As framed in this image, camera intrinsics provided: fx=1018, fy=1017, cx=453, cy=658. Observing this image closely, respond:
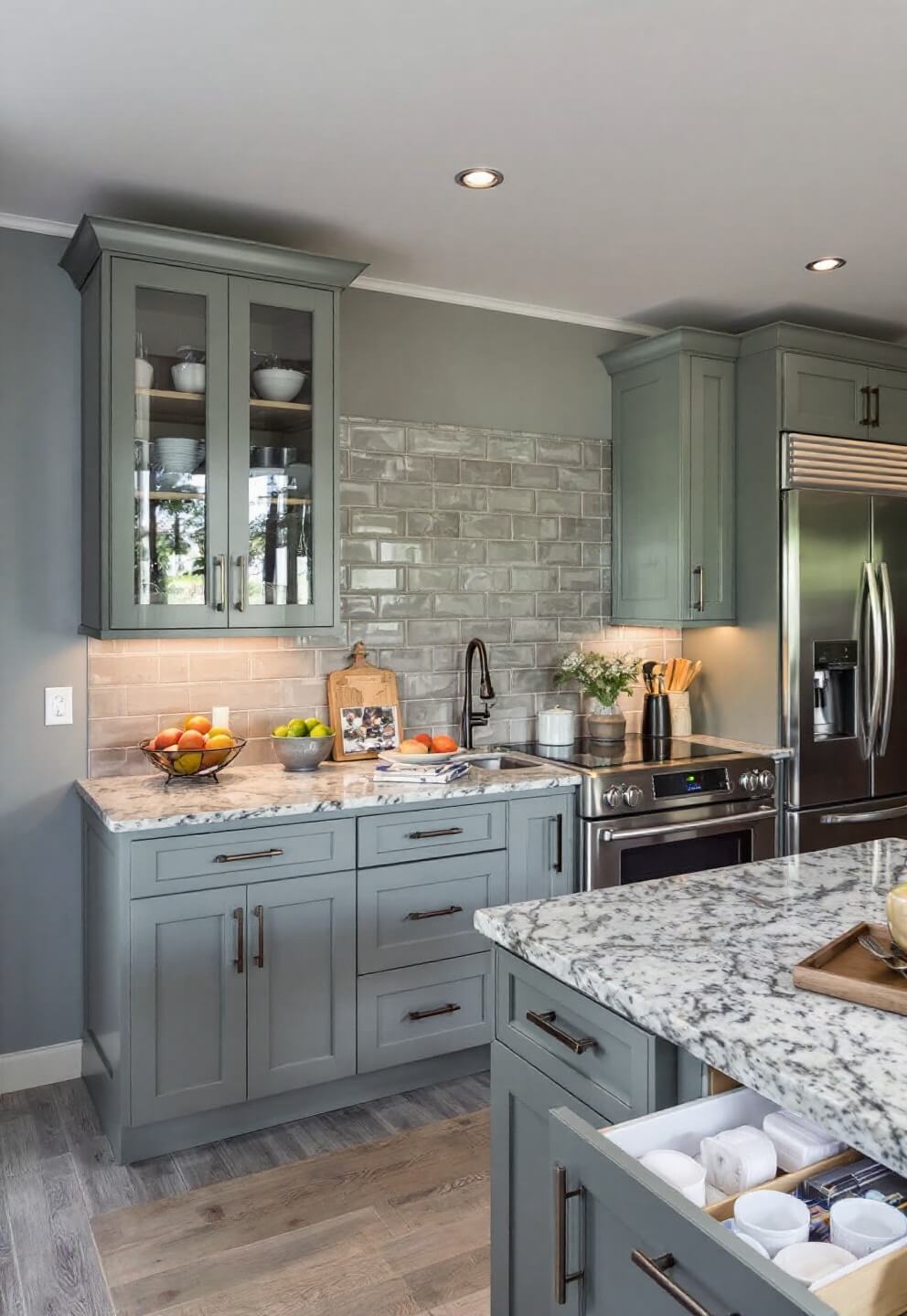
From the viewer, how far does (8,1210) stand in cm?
247

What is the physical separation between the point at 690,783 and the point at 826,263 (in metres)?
1.85

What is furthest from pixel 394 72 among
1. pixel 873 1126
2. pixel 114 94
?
pixel 873 1126

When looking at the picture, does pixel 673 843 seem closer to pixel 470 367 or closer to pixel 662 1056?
pixel 470 367

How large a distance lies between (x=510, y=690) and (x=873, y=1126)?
9.76 ft

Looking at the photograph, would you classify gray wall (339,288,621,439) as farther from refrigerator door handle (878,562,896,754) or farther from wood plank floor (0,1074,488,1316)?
wood plank floor (0,1074,488,1316)

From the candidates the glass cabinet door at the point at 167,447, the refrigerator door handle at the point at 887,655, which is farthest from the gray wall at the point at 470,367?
the refrigerator door handle at the point at 887,655

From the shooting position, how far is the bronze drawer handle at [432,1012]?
3.03m

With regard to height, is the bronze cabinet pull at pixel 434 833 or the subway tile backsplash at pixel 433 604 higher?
the subway tile backsplash at pixel 433 604

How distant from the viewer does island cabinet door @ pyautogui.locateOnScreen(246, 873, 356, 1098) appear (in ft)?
9.12

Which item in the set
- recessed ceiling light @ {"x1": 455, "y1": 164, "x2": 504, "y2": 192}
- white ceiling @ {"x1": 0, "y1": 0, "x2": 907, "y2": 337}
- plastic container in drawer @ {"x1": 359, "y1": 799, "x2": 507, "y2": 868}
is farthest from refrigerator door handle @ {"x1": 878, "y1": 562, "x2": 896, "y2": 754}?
recessed ceiling light @ {"x1": 455, "y1": 164, "x2": 504, "y2": 192}

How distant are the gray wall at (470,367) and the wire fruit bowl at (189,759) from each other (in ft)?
4.38

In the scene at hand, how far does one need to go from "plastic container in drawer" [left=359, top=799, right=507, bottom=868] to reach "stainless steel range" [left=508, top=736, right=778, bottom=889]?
343 millimetres

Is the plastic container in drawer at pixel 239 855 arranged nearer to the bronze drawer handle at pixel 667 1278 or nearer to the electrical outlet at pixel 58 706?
the electrical outlet at pixel 58 706

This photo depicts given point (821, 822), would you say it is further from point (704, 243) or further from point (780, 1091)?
point (780, 1091)
